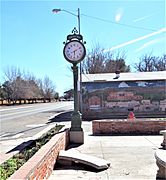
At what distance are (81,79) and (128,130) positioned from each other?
13.2 metres

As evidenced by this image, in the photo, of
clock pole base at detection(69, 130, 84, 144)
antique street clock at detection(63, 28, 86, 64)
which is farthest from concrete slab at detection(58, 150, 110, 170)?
antique street clock at detection(63, 28, 86, 64)

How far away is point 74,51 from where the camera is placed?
426 inches

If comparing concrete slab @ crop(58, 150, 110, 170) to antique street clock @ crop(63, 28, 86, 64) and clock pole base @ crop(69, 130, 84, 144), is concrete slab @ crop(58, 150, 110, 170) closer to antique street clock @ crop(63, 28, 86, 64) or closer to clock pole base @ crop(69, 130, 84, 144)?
clock pole base @ crop(69, 130, 84, 144)

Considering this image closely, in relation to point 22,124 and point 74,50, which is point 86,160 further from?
point 22,124

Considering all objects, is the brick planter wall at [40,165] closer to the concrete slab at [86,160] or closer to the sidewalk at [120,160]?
the concrete slab at [86,160]

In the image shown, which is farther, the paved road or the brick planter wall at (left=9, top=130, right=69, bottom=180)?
the paved road

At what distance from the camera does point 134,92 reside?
26422 millimetres

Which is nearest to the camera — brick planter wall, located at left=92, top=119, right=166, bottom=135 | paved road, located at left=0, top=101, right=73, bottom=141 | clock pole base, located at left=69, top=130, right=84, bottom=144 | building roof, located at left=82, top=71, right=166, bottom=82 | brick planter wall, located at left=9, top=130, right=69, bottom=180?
brick planter wall, located at left=9, top=130, right=69, bottom=180

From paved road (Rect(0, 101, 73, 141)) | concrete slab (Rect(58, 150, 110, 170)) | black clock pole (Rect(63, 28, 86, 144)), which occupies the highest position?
black clock pole (Rect(63, 28, 86, 144))

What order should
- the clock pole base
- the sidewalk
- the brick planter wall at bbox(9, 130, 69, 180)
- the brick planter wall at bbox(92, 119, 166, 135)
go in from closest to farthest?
the brick planter wall at bbox(9, 130, 69, 180) → the sidewalk → the clock pole base → the brick planter wall at bbox(92, 119, 166, 135)

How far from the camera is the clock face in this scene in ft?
35.3

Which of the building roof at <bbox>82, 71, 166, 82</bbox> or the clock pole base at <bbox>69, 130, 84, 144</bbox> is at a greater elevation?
the building roof at <bbox>82, 71, 166, 82</bbox>

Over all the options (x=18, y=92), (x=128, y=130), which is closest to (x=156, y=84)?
(x=128, y=130)

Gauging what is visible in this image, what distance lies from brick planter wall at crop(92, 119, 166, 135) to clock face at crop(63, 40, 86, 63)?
4.02 metres
